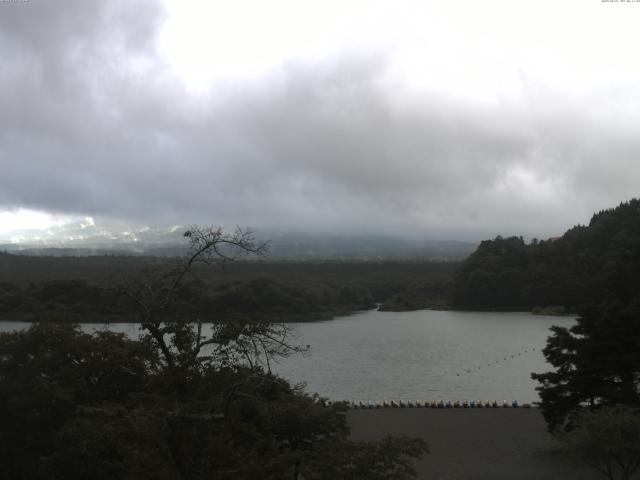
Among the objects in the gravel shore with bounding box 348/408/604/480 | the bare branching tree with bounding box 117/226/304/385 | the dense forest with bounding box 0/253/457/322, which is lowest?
the gravel shore with bounding box 348/408/604/480

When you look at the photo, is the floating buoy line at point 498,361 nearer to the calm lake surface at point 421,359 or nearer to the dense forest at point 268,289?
the calm lake surface at point 421,359

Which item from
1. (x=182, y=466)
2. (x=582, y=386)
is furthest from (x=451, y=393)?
(x=182, y=466)

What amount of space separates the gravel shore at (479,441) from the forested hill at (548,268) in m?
47.0

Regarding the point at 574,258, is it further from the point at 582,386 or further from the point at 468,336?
the point at 582,386

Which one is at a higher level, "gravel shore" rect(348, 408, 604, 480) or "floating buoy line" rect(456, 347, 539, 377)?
"gravel shore" rect(348, 408, 604, 480)

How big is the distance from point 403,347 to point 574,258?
115ft

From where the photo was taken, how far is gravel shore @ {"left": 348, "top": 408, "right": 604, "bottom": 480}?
45.3 feet

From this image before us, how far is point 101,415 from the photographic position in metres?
8.41

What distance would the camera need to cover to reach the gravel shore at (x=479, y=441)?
13.8 m

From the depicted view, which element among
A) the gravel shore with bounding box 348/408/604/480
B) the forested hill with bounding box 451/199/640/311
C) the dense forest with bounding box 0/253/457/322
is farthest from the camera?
the forested hill with bounding box 451/199/640/311

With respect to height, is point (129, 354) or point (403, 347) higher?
point (129, 354)

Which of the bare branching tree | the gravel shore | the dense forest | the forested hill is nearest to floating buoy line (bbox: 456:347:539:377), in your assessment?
the gravel shore

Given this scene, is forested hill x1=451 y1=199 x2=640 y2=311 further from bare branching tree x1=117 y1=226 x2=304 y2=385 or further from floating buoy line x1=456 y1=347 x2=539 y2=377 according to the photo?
bare branching tree x1=117 y1=226 x2=304 y2=385

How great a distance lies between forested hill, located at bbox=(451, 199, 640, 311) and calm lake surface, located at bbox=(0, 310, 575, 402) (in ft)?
25.3
